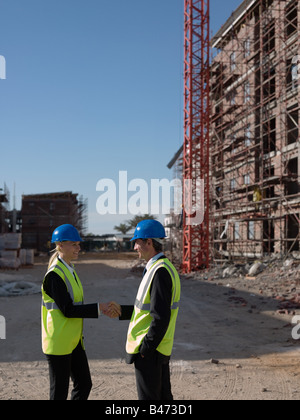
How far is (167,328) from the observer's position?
9.90 ft

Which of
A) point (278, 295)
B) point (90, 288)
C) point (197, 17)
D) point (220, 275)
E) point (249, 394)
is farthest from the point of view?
point (197, 17)

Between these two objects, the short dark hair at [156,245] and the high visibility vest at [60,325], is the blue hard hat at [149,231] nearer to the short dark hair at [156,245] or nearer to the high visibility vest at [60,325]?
the short dark hair at [156,245]

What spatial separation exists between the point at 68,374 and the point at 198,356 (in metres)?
3.87

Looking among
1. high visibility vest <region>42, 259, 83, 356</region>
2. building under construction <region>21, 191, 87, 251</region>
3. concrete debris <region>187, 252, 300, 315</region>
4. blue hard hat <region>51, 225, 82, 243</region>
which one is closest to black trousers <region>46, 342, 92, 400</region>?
high visibility vest <region>42, 259, 83, 356</region>

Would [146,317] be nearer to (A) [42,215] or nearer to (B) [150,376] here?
(B) [150,376]

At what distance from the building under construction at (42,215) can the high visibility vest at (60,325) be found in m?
43.9

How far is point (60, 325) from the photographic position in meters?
3.39

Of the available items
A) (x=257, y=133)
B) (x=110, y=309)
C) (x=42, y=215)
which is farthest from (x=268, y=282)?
(x=42, y=215)

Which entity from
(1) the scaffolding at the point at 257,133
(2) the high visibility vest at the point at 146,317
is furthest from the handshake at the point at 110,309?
(1) the scaffolding at the point at 257,133

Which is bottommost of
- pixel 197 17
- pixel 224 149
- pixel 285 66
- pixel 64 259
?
pixel 64 259

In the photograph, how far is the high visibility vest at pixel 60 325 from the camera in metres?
3.35

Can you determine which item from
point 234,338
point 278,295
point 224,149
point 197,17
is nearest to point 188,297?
point 278,295
